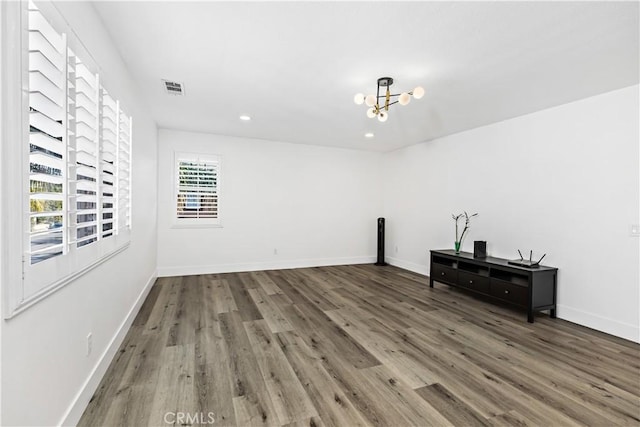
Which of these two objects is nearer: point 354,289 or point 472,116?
point 472,116

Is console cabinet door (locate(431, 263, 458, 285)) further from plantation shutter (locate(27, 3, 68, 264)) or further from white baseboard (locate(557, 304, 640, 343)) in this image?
plantation shutter (locate(27, 3, 68, 264))

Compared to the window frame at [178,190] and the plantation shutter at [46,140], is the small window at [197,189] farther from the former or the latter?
the plantation shutter at [46,140]

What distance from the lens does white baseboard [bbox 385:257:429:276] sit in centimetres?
556

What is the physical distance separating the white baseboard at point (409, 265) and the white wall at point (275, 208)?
476mm

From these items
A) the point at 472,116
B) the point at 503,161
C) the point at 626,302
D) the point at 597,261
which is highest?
the point at 472,116

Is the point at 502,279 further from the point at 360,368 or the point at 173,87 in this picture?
the point at 173,87

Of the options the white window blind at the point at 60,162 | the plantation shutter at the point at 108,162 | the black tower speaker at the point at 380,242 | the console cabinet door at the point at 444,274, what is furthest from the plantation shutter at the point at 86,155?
the black tower speaker at the point at 380,242

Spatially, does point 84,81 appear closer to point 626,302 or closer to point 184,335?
point 184,335

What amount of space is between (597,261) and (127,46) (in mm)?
4901

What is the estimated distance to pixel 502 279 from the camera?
3688 mm

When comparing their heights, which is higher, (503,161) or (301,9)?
(301,9)

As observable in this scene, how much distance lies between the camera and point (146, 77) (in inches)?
117

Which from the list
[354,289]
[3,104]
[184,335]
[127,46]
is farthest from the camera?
[354,289]

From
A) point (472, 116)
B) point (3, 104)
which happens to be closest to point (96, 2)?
point (3, 104)
